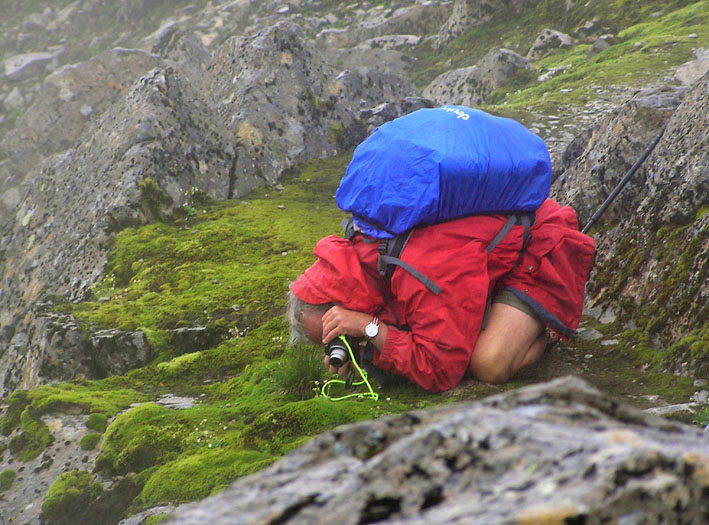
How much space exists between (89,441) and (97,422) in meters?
0.24

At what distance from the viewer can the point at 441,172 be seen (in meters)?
4.33

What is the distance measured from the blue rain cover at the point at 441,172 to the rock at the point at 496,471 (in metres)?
2.70

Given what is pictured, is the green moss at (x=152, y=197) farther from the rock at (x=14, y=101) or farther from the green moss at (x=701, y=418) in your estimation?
the rock at (x=14, y=101)

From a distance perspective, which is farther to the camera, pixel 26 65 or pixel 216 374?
pixel 26 65

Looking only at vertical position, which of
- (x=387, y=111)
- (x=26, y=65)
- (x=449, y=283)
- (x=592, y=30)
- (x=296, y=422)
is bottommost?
(x=296, y=422)

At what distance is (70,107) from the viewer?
23.9 m

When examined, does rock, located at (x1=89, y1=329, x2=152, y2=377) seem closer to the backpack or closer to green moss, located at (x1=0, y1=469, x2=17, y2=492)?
green moss, located at (x1=0, y1=469, x2=17, y2=492)

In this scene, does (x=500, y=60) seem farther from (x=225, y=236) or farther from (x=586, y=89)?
(x=225, y=236)

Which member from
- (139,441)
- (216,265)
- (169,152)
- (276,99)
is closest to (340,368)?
(139,441)

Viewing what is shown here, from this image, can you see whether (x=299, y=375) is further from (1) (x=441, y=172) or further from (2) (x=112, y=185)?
(2) (x=112, y=185)

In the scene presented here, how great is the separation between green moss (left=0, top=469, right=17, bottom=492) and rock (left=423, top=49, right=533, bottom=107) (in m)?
17.7

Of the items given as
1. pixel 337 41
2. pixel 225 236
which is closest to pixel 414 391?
pixel 225 236

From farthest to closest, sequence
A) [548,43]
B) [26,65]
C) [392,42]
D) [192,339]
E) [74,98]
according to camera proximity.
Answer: [26,65]
[392,42]
[74,98]
[548,43]
[192,339]

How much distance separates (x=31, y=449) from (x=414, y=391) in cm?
327
